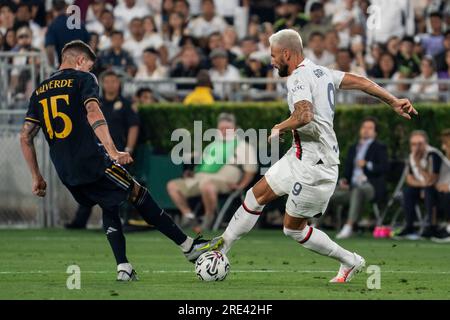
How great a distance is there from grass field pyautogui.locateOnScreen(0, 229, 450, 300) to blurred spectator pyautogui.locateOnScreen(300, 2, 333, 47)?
6.37 metres

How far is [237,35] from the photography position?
2714cm

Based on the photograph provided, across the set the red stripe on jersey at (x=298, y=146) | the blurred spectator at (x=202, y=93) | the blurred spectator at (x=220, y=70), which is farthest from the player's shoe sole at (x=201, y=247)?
the blurred spectator at (x=220, y=70)

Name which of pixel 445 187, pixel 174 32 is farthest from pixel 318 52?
pixel 445 187

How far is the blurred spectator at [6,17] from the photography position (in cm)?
2593

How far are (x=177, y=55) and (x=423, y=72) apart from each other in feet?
15.8

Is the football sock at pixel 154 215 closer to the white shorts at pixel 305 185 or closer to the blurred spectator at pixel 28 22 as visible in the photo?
the white shorts at pixel 305 185

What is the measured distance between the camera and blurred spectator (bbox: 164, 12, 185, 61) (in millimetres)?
25812

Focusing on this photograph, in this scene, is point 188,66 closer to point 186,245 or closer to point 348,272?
point 186,245

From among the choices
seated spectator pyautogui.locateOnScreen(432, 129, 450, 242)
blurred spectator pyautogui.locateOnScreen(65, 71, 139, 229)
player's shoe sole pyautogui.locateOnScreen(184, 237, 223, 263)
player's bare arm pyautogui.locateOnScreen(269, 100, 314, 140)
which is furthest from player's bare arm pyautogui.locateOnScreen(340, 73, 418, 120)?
blurred spectator pyautogui.locateOnScreen(65, 71, 139, 229)

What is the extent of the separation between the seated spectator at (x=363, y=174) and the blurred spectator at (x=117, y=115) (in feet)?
11.5

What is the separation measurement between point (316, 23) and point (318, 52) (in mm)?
1706

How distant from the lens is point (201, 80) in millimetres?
22438

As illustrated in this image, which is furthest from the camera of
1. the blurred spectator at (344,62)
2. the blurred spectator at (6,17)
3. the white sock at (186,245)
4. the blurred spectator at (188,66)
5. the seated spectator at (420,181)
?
the blurred spectator at (6,17)
